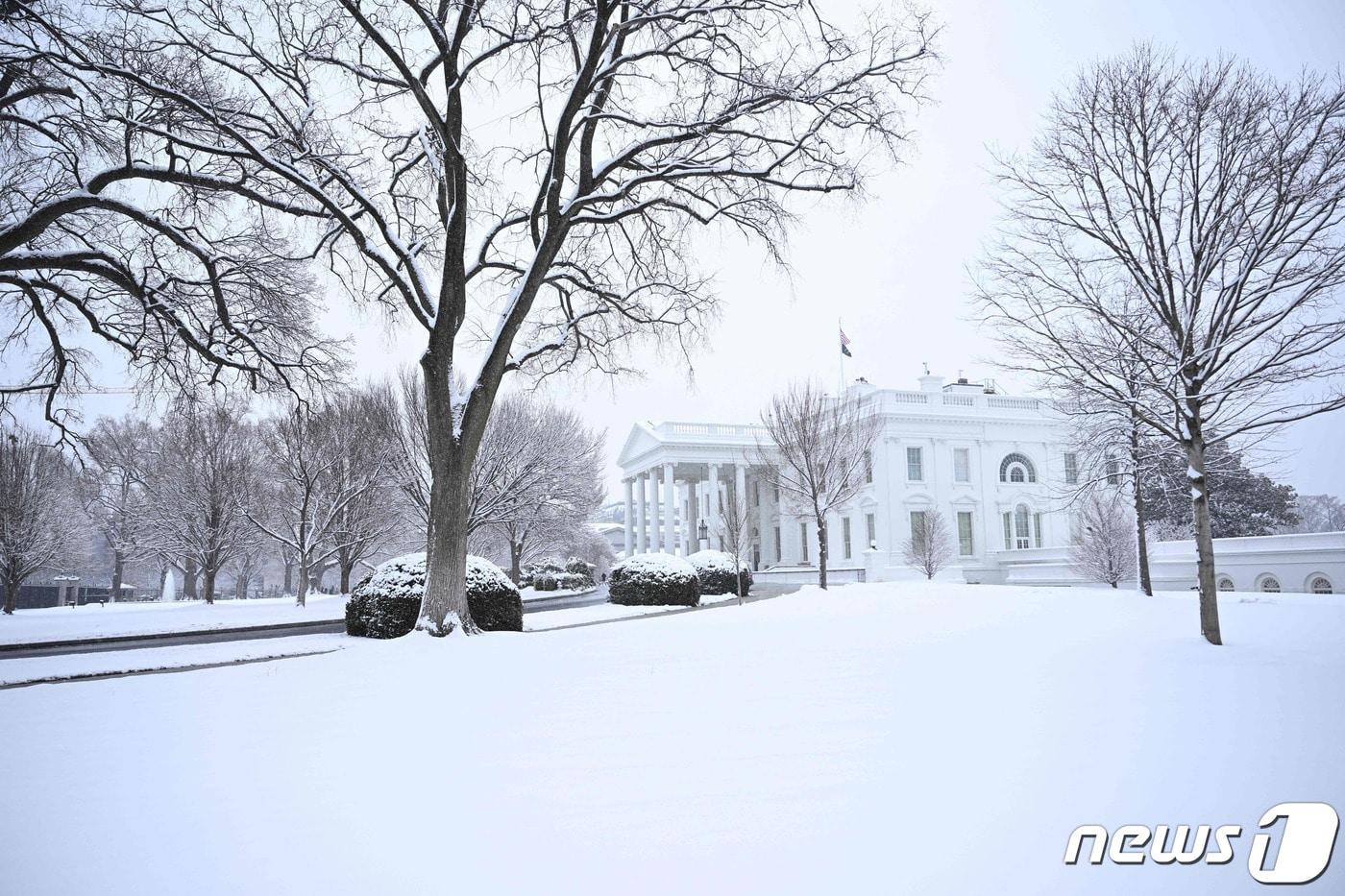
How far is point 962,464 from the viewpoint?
135 ft

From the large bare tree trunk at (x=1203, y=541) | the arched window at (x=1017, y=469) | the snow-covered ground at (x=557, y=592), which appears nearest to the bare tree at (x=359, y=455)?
the snow-covered ground at (x=557, y=592)

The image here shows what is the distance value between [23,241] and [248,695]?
7835mm

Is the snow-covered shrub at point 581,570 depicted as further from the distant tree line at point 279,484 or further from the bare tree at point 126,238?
the bare tree at point 126,238

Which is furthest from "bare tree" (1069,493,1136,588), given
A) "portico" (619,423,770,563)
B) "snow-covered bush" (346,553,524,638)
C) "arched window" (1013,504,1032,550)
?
"snow-covered bush" (346,553,524,638)

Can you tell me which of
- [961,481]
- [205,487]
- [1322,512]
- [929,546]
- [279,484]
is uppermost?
[961,481]

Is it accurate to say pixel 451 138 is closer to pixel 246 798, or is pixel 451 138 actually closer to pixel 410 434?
pixel 246 798

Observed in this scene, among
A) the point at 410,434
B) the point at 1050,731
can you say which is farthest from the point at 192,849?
the point at 410,434

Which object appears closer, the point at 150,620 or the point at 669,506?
the point at 150,620

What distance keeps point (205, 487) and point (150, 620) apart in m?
6.56

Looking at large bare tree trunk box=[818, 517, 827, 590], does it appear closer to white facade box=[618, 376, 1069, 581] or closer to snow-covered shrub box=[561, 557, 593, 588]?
white facade box=[618, 376, 1069, 581]

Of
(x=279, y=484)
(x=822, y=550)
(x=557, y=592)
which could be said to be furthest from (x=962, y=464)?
(x=279, y=484)

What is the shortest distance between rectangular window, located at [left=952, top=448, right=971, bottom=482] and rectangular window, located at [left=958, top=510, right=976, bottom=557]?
6.00 ft

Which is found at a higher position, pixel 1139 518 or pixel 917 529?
pixel 1139 518

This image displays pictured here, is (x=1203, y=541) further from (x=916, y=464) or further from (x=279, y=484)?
(x=916, y=464)
